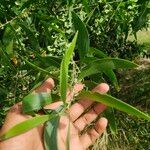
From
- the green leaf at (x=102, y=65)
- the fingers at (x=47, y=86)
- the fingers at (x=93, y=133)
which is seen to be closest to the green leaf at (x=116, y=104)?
the green leaf at (x=102, y=65)

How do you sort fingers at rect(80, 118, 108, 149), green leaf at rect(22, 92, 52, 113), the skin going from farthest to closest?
fingers at rect(80, 118, 108, 149)
the skin
green leaf at rect(22, 92, 52, 113)

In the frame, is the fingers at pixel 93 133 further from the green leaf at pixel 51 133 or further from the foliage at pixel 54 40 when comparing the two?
the green leaf at pixel 51 133

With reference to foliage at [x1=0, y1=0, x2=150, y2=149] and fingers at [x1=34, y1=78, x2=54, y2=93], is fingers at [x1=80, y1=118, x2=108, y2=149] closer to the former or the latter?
foliage at [x1=0, y1=0, x2=150, y2=149]

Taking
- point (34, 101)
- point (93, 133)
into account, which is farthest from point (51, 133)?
point (93, 133)

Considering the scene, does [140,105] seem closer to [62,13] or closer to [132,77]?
[132,77]

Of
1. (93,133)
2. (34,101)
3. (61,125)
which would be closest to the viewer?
(34,101)

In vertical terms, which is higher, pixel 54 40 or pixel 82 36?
pixel 82 36

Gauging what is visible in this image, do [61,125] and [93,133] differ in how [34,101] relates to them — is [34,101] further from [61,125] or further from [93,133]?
[93,133]

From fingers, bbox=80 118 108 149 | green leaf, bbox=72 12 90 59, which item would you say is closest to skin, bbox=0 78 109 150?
fingers, bbox=80 118 108 149
